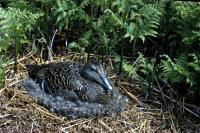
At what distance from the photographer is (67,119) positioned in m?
3.97

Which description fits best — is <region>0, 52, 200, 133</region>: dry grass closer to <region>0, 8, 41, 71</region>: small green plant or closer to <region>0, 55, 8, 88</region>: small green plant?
<region>0, 55, 8, 88</region>: small green plant

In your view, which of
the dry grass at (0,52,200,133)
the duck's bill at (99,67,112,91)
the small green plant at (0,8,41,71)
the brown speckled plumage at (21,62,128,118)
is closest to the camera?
the dry grass at (0,52,200,133)

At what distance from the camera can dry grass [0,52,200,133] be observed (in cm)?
388

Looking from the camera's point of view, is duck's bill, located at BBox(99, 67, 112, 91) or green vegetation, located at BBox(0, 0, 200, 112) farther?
green vegetation, located at BBox(0, 0, 200, 112)

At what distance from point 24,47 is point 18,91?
72 centimetres

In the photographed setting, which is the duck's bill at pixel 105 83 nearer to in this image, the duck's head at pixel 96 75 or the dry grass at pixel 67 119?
the duck's head at pixel 96 75

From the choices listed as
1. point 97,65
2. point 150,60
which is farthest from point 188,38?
point 97,65

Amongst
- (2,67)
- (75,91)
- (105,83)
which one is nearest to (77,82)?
(75,91)

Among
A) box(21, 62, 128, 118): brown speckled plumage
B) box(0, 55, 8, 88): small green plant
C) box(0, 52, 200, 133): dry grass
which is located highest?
box(0, 55, 8, 88): small green plant

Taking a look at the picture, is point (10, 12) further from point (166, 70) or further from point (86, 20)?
point (166, 70)

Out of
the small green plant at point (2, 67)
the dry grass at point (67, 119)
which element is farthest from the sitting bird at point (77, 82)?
the small green plant at point (2, 67)

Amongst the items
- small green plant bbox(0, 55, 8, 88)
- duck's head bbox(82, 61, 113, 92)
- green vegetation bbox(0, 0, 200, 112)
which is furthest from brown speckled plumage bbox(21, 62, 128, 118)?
green vegetation bbox(0, 0, 200, 112)

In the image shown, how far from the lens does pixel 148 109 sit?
4.28 m

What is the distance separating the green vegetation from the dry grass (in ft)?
0.66
